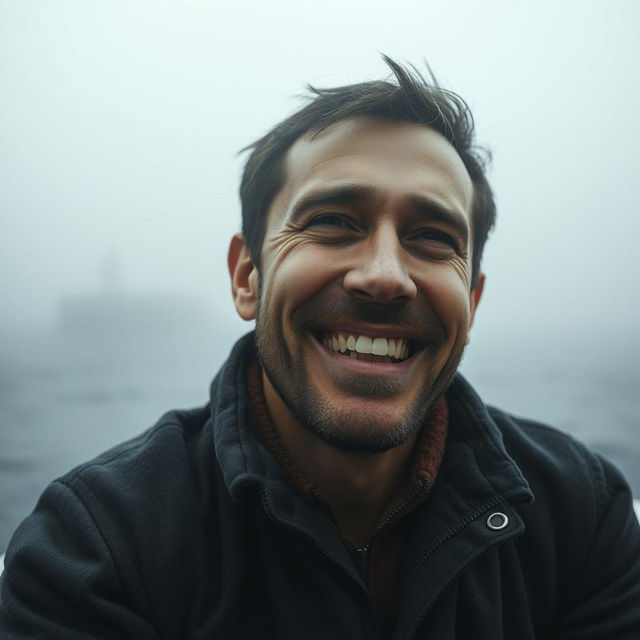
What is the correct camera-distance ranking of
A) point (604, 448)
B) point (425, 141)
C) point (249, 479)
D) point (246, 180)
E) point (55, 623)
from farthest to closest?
point (604, 448) < point (246, 180) < point (425, 141) < point (249, 479) < point (55, 623)

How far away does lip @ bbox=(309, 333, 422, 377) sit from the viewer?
40.7 inches

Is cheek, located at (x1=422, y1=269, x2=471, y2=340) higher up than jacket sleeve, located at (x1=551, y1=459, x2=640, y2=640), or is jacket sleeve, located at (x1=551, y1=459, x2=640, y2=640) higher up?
cheek, located at (x1=422, y1=269, x2=471, y2=340)

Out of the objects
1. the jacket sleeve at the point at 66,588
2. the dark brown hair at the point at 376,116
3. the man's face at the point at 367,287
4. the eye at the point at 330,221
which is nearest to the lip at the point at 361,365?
the man's face at the point at 367,287

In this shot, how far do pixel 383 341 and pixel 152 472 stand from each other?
1.63 feet

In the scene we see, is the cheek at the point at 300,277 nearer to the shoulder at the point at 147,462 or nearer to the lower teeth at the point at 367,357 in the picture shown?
the lower teeth at the point at 367,357

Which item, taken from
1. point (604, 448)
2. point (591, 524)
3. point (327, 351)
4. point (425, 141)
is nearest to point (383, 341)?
point (327, 351)

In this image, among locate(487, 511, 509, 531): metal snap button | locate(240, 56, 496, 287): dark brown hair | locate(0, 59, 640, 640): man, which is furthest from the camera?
locate(240, 56, 496, 287): dark brown hair

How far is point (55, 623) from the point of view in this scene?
827mm

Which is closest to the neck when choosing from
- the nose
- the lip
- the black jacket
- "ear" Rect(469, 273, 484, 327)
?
the black jacket

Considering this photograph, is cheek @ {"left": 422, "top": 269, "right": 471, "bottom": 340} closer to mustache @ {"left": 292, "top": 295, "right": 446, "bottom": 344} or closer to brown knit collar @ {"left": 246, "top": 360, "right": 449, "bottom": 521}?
mustache @ {"left": 292, "top": 295, "right": 446, "bottom": 344}

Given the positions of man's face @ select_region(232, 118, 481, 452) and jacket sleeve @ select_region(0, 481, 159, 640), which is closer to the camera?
jacket sleeve @ select_region(0, 481, 159, 640)

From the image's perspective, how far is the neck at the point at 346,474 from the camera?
1184mm

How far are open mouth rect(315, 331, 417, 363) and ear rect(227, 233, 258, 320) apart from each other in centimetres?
27

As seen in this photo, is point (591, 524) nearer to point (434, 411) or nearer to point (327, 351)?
point (434, 411)
